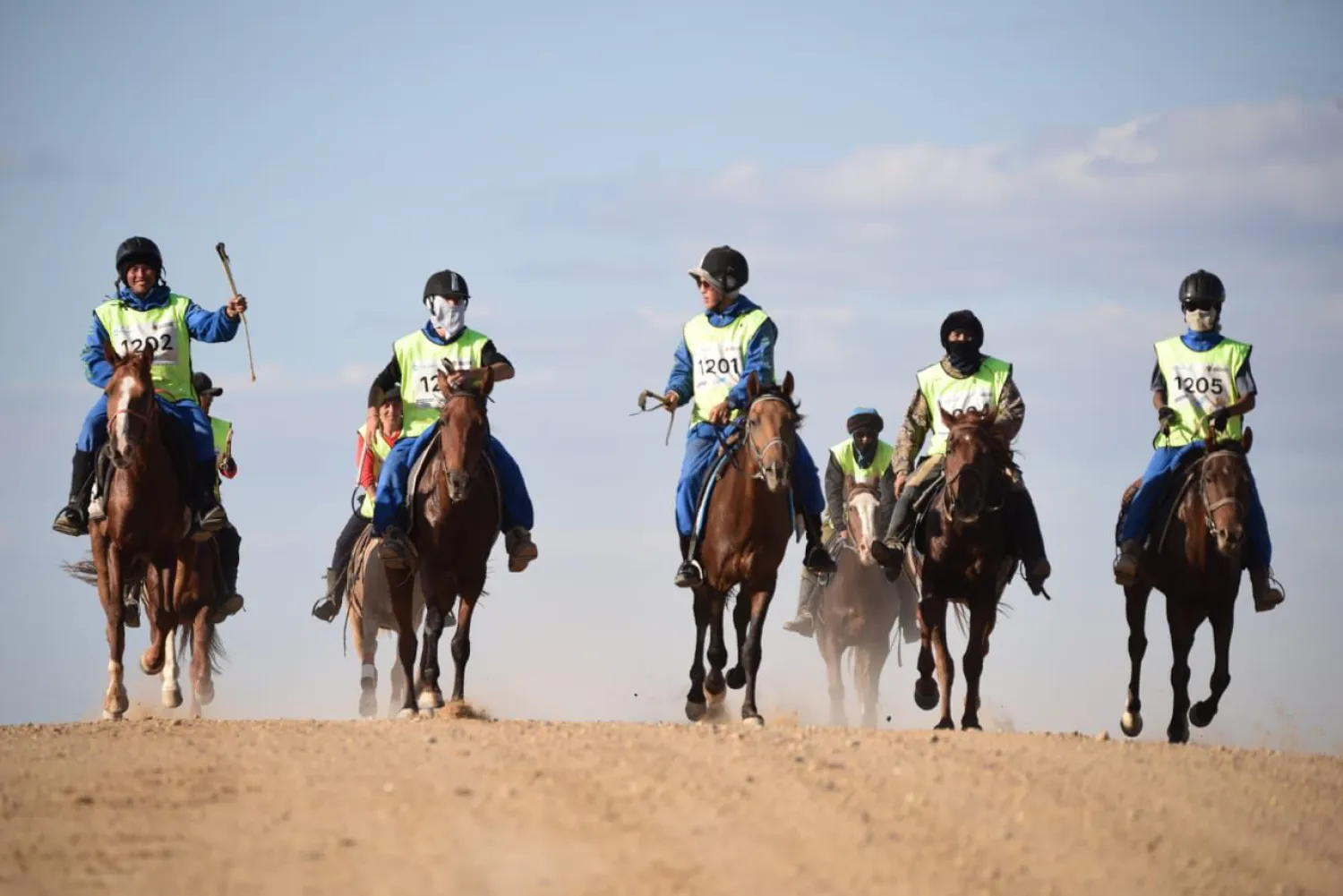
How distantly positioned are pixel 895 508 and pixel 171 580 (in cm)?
616

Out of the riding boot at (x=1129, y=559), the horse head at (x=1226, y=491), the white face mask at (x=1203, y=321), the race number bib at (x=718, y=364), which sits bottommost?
the riding boot at (x=1129, y=559)

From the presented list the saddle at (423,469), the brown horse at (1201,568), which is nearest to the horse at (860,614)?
the brown horse at (1201,568)

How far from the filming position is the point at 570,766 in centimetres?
1337

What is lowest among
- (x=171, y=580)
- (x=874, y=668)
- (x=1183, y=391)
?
(x=874, y=668)

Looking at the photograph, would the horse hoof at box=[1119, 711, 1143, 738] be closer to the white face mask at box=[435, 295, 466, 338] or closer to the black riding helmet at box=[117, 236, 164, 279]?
the white face mask at box=[435, 295, 466, 338]

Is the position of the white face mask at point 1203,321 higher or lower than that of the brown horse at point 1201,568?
higher

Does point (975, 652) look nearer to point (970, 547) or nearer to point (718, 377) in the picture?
point (970, 547)

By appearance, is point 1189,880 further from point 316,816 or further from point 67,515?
point 67,515

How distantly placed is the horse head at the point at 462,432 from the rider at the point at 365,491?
4.45 metres

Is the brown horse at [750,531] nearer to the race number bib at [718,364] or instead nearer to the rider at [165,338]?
the race number bib at [718,364]

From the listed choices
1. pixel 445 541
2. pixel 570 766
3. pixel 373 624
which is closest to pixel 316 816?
pixel 570 766

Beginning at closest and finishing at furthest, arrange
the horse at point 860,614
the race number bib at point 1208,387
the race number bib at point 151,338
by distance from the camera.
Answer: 1. the race number bib at point 1208,387
2. the race number bib at point 151,338
3. the horse at point 860,614

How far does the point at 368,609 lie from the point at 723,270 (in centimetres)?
726

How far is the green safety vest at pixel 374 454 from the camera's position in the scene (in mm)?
23219
